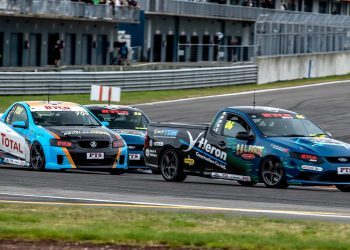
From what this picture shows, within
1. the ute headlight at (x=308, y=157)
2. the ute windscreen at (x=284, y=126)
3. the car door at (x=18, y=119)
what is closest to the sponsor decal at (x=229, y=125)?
the ute windscreen at (x=284, y=126)

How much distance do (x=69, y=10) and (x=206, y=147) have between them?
1477 inches

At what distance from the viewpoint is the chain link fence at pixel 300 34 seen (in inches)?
2116

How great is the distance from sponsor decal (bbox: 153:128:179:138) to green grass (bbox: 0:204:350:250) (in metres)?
6.56

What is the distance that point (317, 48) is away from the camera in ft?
195

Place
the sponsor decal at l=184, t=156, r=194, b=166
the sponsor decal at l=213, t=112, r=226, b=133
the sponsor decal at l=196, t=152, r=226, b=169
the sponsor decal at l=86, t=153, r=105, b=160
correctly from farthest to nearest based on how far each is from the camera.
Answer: the sponsor decal at l=86, t=153, r=105, b=160 → the sponsor decal at l=184, t=156, r=194, b=166 → the sponsor decal at l=213, t=112, r=226, b=133 → the sponsor decal at l=196, t=152, r=226, b=169

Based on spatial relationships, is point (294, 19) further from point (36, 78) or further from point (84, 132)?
point (84, 132)

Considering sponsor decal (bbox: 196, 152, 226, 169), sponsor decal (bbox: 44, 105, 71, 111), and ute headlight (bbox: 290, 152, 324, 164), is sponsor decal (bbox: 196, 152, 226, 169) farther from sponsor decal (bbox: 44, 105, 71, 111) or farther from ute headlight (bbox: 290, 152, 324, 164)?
sponsor decal (bbox: 44, 105, 71, 111)

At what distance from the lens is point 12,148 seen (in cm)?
2159

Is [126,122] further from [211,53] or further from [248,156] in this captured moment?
[211,53]

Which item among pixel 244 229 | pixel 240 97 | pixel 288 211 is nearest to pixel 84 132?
pixel 288 211

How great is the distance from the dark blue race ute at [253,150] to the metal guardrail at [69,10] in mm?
32686

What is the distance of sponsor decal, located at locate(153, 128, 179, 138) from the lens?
1962 cm

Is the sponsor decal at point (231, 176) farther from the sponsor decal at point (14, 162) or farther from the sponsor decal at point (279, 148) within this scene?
the sponsor decal at point (14, 162)

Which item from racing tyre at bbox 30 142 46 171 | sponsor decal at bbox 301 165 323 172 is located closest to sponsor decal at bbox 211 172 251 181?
sponsor decal at bbox 301 165 323 172
